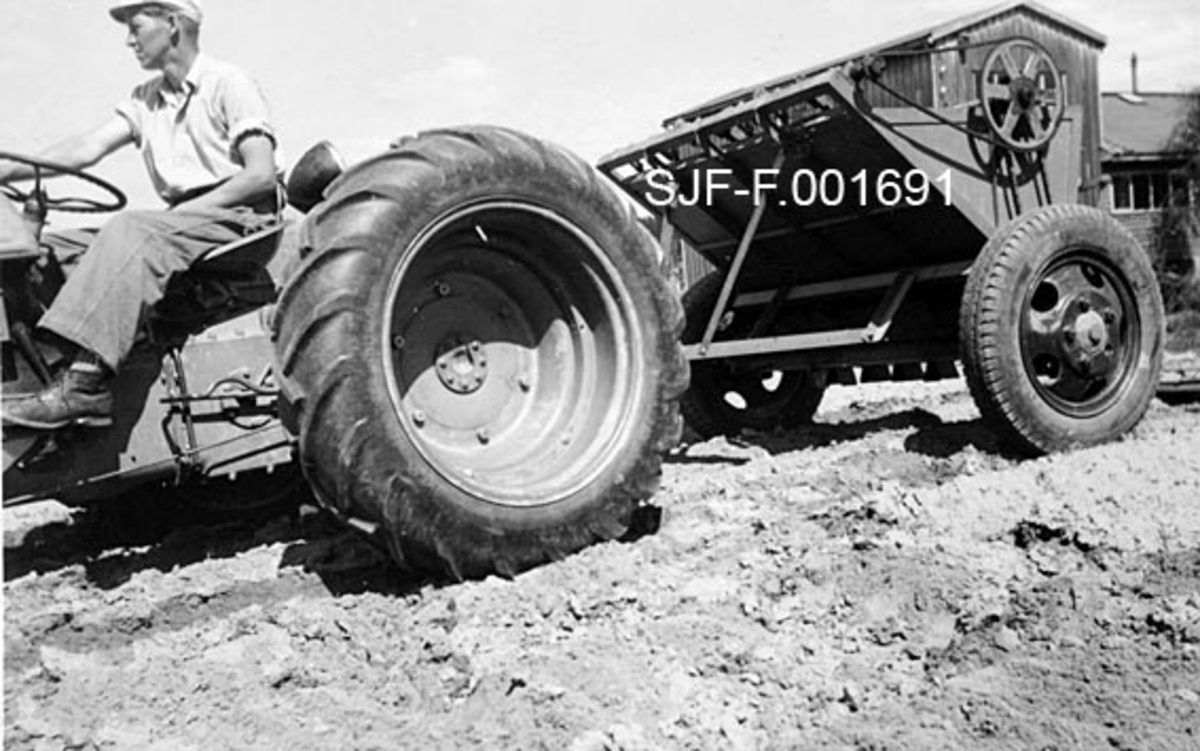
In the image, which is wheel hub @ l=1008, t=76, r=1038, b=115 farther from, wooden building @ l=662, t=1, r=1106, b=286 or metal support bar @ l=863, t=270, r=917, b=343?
metal support bar @ l=863, t=270, r=917, b=343

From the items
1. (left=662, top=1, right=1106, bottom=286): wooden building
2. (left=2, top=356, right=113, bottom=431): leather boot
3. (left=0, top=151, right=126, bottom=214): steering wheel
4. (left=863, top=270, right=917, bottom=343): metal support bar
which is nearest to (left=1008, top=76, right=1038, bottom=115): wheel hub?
(left=662, top=1, right=1106, bottom=286): wooden building

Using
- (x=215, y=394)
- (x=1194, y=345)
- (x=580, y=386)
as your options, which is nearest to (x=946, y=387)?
(x=1194, y=345)

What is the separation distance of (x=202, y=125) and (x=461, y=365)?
1.23 metres

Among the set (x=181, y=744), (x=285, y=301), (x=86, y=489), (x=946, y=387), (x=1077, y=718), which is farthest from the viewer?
(x=946, y=387)

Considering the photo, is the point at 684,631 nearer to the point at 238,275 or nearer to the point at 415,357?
the point at 415,357

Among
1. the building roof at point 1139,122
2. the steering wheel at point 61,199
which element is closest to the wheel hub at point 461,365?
the steering wheel at point 61,199

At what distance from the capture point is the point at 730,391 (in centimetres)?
649

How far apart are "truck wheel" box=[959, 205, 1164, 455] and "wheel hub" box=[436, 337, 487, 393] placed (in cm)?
223

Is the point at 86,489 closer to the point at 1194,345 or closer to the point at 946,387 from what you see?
the point at 946,387

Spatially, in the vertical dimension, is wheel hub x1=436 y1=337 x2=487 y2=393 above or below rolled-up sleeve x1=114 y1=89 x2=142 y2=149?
below

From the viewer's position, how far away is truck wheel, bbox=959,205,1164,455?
4.79m

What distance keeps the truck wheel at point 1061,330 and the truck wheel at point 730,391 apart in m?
1.34

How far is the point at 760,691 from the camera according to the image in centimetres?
257

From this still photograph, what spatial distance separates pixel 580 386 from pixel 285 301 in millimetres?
1059
